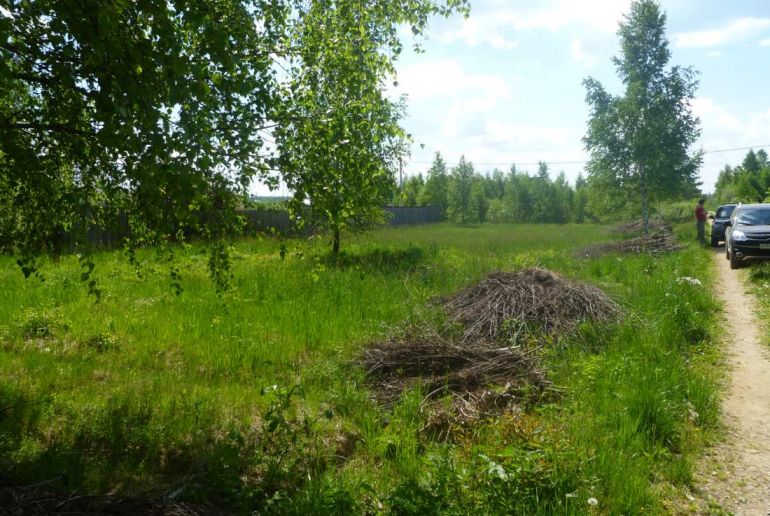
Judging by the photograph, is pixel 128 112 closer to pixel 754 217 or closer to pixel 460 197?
pixel 754 217

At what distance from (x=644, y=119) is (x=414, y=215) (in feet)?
87.7

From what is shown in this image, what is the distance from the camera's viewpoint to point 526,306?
30.6 ft

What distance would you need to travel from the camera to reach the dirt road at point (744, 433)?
4.62 metres

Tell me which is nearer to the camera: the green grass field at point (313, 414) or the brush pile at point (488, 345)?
the green grass field at point (313, 414)

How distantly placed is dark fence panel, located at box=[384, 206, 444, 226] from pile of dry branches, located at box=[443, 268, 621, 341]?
31.9m

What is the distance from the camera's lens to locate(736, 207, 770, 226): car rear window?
15.8 metres

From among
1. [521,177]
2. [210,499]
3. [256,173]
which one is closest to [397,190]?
[256,173]

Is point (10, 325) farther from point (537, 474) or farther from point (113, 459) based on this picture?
point (537, 474)

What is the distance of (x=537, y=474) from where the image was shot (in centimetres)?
442

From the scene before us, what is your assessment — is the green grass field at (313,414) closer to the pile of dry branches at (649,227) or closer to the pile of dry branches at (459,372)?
the pile of dry branches at (459,372)

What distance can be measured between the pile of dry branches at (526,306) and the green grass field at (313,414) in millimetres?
480

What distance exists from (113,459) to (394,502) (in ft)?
9.20

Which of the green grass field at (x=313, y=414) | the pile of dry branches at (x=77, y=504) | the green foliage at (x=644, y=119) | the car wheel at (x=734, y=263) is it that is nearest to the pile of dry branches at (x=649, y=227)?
the green foliage at (x=644, y=119)

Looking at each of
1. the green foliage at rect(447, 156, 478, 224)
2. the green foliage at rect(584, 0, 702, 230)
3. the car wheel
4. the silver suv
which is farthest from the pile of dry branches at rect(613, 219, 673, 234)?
the green foliage at rect(447, 156, 478, 224)
